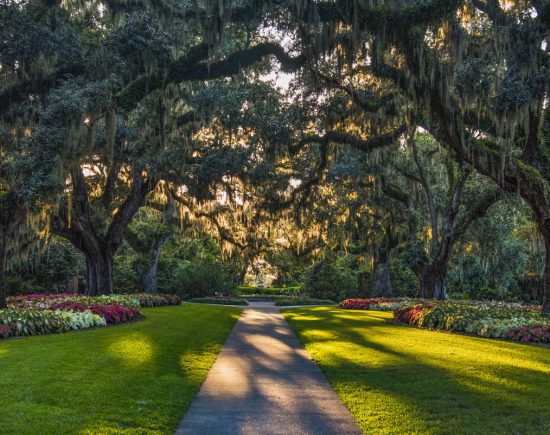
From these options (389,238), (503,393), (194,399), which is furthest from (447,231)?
(194,399)

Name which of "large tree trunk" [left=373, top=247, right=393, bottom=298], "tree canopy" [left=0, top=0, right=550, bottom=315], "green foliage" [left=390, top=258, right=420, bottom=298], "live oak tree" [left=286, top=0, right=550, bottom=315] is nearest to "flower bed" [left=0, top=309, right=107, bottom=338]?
"tree canopy" [left=0, top=0, right=550, bottom=315]

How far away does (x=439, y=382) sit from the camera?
808cm

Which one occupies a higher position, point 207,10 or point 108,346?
point 207,10

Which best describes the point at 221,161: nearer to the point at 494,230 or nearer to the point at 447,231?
the point at 447,231

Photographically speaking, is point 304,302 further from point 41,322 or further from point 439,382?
point 439,382

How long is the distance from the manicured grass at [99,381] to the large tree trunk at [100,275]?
1094 cm

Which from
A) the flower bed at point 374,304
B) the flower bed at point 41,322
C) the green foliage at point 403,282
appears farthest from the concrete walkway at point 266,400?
the green foliage at point 403,282

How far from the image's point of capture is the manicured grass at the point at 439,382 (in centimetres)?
602

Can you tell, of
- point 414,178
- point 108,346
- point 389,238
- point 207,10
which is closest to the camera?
point 108,346

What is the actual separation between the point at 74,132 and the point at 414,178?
712 inches

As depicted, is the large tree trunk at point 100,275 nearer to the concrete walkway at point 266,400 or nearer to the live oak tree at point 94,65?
the live oak tree at point 94,65

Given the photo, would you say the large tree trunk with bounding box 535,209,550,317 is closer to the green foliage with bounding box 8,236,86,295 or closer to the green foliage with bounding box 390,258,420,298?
the green foliage with bounding box 390,258,420,298

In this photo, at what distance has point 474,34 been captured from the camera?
15812 millimetres

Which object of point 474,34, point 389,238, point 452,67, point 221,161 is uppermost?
point 474,34
